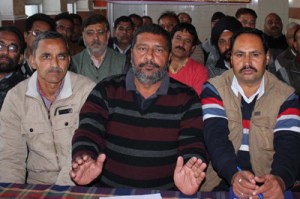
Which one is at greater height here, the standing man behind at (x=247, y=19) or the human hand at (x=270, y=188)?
the standing man behind at (x=247, y=19)

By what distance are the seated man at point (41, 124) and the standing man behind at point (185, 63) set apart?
53.5 inches

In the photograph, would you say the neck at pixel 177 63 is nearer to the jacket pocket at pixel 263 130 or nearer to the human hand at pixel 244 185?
the jacket pocket at pixel 263 130

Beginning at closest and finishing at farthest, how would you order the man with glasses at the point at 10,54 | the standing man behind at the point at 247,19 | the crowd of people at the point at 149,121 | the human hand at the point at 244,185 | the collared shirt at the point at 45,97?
the human hand at the point at 244,185, the crowd of people at the point at 149,121, the collared shirt at the point at 45,97, the man with glasses at the point at 10,54, the standing man behind at the point at 247,19

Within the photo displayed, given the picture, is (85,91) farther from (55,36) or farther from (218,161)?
(218,161)

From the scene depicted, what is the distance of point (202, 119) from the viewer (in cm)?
241

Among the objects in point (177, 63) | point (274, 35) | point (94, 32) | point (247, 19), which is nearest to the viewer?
point (177, 63)

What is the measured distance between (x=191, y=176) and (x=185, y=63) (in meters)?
2.11

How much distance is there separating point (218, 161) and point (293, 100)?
617 mm

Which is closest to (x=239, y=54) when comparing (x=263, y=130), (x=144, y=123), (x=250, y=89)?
(x=250, y=89)

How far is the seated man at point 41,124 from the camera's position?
2512 mm

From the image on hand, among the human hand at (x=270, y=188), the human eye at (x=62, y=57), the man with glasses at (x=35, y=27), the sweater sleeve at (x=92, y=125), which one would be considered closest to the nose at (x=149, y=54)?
the sweater sleeve at (x=92, y=125)

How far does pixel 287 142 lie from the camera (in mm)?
2248

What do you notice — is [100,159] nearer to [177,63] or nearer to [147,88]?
[147,88]

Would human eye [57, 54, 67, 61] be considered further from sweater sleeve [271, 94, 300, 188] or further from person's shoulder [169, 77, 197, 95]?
sweater sleeve [271, 94, 300, 188]
